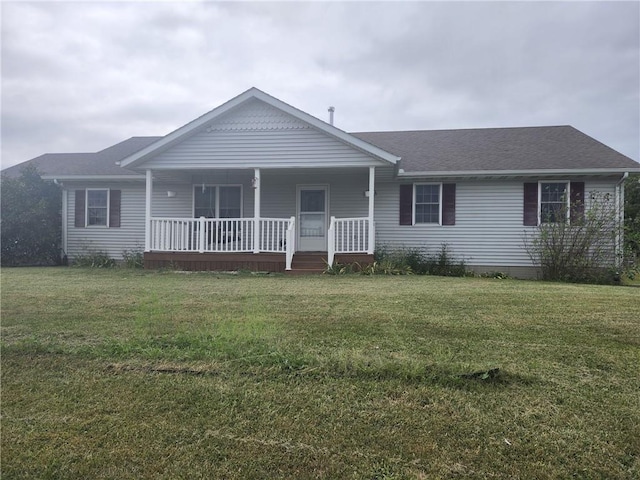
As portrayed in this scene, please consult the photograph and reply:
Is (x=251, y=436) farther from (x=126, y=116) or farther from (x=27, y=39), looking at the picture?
(x=126, y=116)

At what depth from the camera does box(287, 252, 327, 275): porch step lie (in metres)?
10.2

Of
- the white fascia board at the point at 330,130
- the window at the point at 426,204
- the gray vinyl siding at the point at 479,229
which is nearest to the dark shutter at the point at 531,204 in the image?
the gray vinyl siding at the point at 479,229

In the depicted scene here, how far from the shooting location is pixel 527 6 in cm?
1175

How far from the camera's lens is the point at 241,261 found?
10.6 m

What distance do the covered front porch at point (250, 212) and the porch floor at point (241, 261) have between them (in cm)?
3

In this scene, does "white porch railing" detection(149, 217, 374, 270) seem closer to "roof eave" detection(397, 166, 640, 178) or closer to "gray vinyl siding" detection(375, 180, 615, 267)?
"gray vinyl siding" detection(375, 180, 615, 267)

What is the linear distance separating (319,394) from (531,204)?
11.2 meters

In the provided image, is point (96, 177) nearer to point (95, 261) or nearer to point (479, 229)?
point (95, 261)

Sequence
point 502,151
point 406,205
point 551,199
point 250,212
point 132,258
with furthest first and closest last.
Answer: point 250,212 → point 502,151 → point 132,258 → point 406,205 → point 551,199

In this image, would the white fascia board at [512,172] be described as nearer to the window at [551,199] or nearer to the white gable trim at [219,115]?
the window at [551,199]

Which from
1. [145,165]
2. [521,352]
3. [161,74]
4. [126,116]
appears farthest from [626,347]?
[126,116]

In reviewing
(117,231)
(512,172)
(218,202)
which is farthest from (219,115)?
(512,172)

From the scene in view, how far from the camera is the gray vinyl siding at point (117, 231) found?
13523 millimetres

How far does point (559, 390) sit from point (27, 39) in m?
11.4
